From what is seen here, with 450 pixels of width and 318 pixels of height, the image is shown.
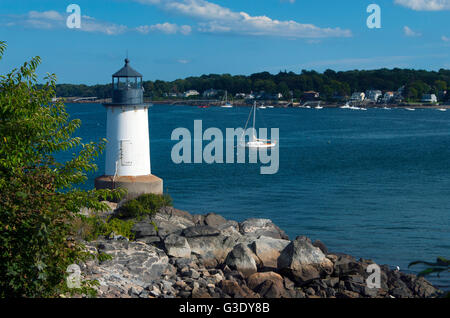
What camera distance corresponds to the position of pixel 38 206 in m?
9.21

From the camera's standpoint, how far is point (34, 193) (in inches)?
370

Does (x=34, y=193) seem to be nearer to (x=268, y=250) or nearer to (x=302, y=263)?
(x=302, y=263)

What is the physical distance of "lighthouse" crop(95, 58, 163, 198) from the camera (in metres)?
19.5

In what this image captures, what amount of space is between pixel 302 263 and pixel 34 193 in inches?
280

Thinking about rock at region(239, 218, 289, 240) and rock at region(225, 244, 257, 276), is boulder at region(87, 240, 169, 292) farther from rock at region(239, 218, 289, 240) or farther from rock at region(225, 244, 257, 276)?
rock at region(239, 218, 289, 240)

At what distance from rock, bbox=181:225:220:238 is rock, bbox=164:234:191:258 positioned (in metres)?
1.14

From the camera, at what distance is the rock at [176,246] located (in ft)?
45.7

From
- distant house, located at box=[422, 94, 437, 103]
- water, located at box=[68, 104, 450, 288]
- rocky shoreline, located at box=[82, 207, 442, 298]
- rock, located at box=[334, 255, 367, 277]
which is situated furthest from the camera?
distant house, located at box=[422, 94, 437, 103]

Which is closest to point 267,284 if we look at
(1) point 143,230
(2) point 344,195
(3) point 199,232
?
(3) point 199,232

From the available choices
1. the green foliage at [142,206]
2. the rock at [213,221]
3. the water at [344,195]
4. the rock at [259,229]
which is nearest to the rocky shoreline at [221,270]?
the green foliage at [142,206]

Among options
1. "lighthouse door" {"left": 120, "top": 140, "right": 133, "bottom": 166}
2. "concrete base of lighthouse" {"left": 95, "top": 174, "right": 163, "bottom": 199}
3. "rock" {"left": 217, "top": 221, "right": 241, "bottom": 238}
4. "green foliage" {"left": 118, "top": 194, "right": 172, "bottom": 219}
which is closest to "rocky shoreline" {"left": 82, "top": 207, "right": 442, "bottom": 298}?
"rock" {"left": 217, "top": 221, "right": 241, "bottom": 238}

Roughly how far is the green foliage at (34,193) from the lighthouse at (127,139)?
860cm

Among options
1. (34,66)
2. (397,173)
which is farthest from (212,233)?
(397,173)

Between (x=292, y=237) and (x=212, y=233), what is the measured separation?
25.6 feet
